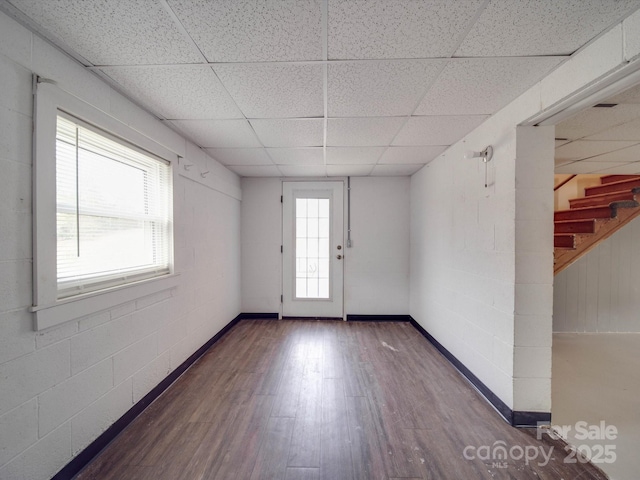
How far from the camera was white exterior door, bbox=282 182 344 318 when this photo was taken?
13.1 ft

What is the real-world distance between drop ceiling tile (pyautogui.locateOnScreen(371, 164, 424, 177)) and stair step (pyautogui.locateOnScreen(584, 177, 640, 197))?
2.65m

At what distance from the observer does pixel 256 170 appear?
3604 millimetres

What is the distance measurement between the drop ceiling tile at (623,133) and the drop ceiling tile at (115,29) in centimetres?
313

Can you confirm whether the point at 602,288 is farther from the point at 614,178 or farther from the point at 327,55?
the point at 327,55

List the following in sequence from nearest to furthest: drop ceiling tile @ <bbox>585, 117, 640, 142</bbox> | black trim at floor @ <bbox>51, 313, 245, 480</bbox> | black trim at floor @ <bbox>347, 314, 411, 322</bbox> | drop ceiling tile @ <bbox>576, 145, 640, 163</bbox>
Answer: black trim at floor @ <bbox>51, 313, 245, 480</bbox>
drop ceiling tile @ <bbox>585, 117, 640, 142</bbox>
drop ceiling tile @ <bbox>576, 145, 640, 163</bbox>
black trim at floor @ <bbox>347, 314, 411, 322</bbox>

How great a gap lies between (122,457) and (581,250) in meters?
4.77

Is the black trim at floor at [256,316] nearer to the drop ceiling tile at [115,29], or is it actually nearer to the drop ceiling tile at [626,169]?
the drop ceiling tile at [115,29]

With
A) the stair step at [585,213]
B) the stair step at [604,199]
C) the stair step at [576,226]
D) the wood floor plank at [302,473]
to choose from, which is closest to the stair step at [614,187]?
the stair step at [604,199]

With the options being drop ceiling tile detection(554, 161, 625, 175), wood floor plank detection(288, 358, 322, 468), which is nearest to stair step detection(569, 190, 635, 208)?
drop ceiling tile detection(554, 161, 625, 175)

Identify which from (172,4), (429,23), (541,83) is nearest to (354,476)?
(429,23)

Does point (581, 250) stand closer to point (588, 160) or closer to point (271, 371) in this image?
point (588, 160)

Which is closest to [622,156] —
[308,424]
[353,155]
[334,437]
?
[353,155]

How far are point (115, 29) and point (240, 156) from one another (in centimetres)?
185

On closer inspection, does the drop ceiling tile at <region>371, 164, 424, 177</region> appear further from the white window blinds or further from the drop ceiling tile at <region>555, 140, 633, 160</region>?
the white window blinds
